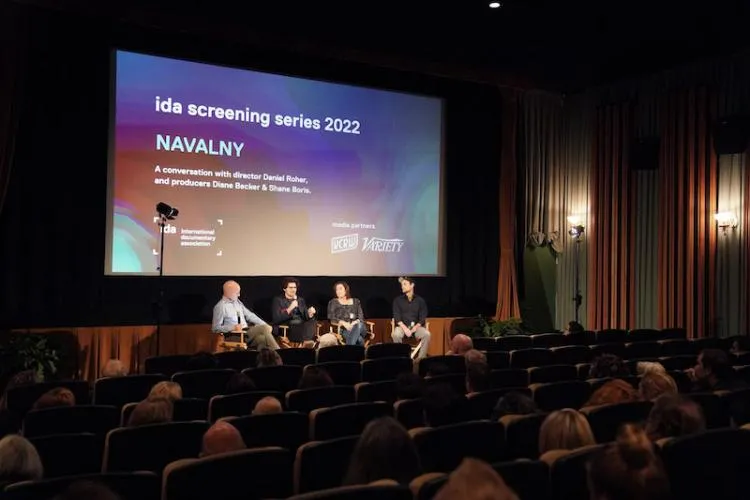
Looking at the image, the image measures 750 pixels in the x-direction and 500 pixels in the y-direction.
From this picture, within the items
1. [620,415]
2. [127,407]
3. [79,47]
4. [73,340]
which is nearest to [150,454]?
[127,407]

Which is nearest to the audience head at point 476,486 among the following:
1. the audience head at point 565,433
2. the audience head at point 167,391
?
the audience head at point 565,433

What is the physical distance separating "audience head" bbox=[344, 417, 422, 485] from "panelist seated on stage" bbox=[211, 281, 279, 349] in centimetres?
583

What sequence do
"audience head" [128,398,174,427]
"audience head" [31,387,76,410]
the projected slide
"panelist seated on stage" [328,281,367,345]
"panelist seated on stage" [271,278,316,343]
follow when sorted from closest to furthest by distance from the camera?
"audience head" [128,398,174,427]
"audience head" [31,387,76,410]
the projected slide
"panelist seated on stage" [271,278,316,343]
"panelist seated on stage" [328,281,367,345]

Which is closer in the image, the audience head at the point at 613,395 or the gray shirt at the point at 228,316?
the audience head at the point at 613,395

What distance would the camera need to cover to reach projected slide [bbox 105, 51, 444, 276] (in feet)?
27.7

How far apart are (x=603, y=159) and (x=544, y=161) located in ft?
3.62

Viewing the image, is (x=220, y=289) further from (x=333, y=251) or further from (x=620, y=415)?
(x=620, y=415)

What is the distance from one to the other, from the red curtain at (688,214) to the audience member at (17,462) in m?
9.14

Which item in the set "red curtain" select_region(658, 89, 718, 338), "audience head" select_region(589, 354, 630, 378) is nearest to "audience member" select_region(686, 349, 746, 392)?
"audience head" select_region(589, 354, 630, 378)

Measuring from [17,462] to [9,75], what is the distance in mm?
6580

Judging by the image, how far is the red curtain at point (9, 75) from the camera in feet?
25.4

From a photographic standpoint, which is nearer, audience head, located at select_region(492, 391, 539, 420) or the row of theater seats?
the row of theater seats

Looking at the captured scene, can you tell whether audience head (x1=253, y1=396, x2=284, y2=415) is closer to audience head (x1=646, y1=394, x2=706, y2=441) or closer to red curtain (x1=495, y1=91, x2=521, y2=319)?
audience head (x1=646, y1=394, x2=706, y2=441)

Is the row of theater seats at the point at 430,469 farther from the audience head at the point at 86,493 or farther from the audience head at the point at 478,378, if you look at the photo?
the audience head at the point at 478,378
